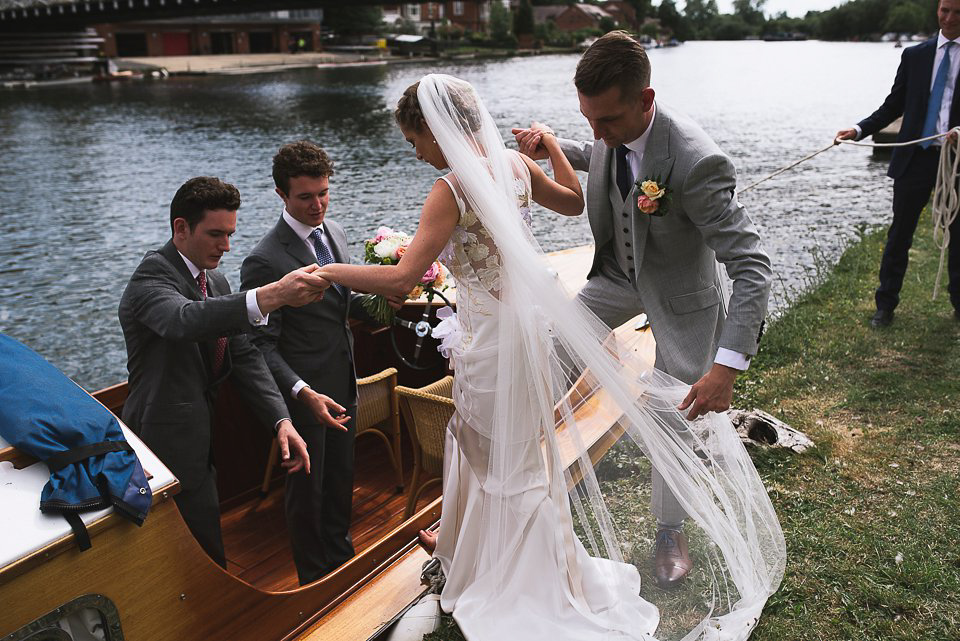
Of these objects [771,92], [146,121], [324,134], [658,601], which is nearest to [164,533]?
[658,601]

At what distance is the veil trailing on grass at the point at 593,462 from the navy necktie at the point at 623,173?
46 cm

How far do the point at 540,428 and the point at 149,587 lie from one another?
144cm

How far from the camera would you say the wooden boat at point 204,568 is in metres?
2.15

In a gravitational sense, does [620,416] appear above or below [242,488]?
above

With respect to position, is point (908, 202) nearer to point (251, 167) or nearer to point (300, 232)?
point (300, 232)

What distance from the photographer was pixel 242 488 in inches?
174

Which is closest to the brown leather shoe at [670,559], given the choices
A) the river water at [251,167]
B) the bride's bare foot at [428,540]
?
the bride's bare foot at [428,540]

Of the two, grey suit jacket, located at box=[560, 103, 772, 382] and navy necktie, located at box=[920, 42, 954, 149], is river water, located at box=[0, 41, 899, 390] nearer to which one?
navy necktie, located at box=[920, 42, 954, 149]

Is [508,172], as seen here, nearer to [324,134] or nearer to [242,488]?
[242,488]

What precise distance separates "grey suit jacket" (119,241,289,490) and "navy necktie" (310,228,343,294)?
667 mm

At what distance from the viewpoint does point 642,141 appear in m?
2.89

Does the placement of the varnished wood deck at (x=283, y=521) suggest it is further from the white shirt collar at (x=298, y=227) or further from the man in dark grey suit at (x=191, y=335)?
the white shirt collar at (x=298, y=227)

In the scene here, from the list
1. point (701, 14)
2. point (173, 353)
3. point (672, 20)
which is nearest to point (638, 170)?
point (173, 353)

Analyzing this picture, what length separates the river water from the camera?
1326cm
